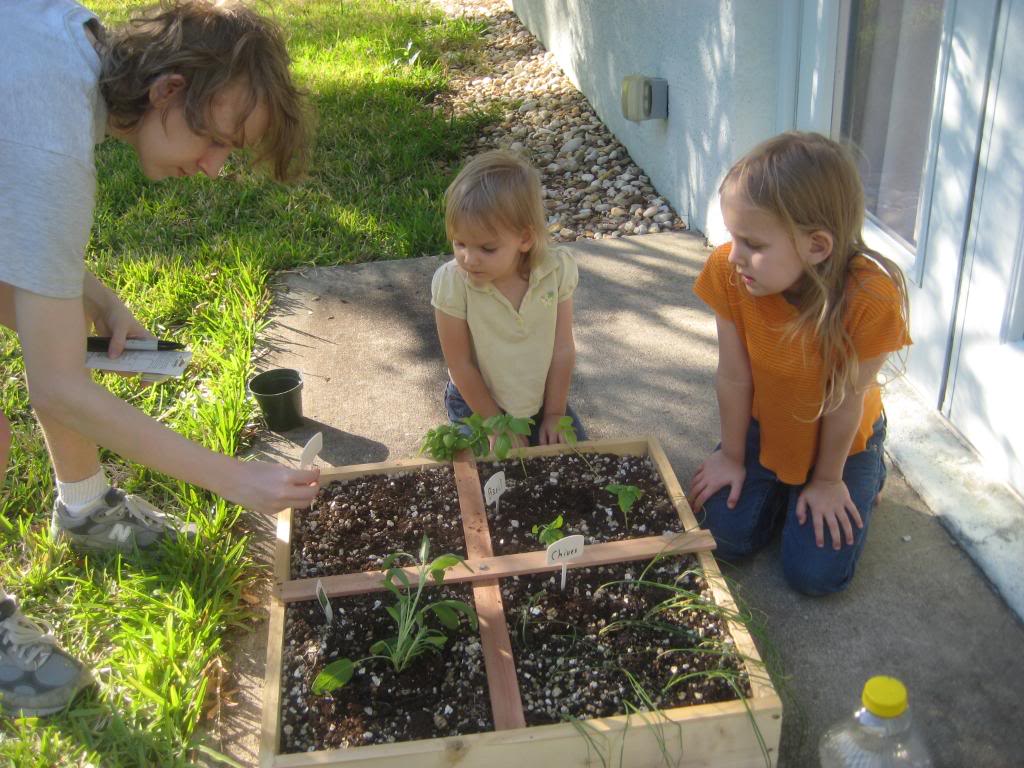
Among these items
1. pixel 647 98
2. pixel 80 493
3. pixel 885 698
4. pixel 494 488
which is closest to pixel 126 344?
pixel 80 493

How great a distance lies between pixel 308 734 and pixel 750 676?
82cm

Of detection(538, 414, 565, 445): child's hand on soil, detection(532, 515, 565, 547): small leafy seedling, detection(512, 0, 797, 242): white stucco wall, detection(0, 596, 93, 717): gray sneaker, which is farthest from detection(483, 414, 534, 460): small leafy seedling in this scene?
detection(512, 0, 797, 242): white stucco wall

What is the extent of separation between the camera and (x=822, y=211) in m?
1.92

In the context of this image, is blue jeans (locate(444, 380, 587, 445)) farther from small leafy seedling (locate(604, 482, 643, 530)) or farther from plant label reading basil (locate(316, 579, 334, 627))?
plant label reading basil (locate(316, 579, 334, 627))

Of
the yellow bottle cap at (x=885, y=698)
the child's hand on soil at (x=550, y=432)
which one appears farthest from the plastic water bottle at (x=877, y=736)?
the child's hand on soil at (x=550, y=432)

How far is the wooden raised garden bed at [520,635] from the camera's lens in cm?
162

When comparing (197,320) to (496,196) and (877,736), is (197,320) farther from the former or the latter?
(877,736)

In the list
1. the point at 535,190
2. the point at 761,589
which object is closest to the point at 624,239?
the point at 535,190

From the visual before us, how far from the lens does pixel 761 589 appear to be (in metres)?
2.26

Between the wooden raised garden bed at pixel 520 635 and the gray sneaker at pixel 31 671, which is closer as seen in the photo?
the wooden raised garden bed at pixel 520 635

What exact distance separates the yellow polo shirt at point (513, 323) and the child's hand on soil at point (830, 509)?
811mm

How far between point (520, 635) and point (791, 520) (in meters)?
0.80

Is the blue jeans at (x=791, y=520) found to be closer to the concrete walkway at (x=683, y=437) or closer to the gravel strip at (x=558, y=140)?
the concrete walkway at (x=683, y=437)

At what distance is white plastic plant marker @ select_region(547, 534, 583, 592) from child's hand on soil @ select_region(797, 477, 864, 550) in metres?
0.63
